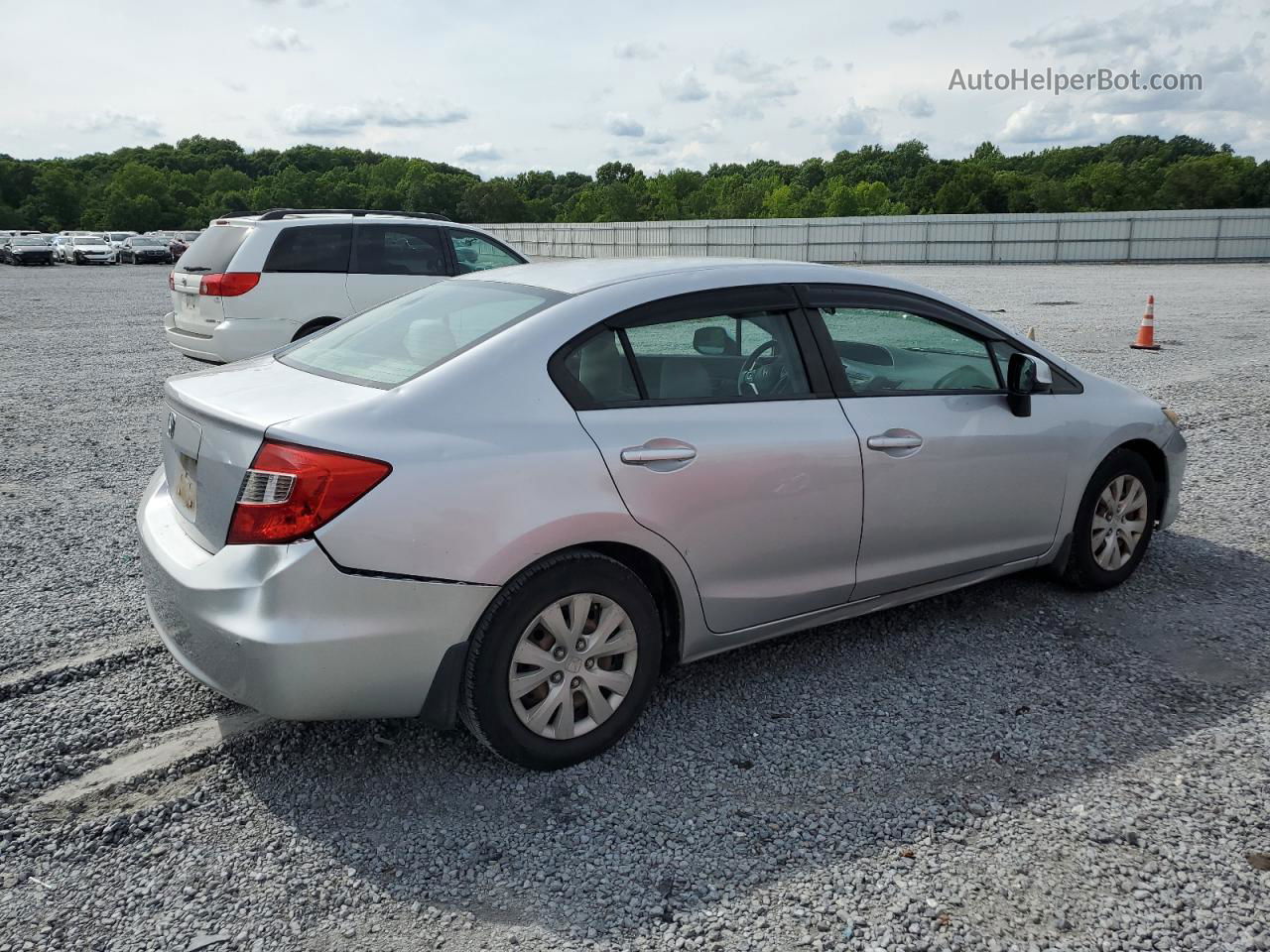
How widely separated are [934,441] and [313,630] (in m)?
2.44

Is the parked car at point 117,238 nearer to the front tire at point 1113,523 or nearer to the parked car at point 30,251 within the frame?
the parked car at point 30,251

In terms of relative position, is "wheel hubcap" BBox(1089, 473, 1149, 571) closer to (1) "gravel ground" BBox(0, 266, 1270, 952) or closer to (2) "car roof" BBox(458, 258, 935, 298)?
(1) "gravel ground" BBox(0, 266, 1270, 952)

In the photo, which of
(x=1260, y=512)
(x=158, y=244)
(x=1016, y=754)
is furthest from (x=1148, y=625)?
(x=158, y=244)

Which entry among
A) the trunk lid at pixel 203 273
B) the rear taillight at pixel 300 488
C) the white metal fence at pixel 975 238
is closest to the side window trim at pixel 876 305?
the rear taillight at pixel 300 488

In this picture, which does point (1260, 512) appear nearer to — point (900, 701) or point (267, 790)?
point (900, 701)

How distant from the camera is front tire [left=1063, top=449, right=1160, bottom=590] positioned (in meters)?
4.84

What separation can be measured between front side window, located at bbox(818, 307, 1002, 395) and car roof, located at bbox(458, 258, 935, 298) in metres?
0.14

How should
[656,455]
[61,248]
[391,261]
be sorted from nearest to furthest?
1. [656,455]
2. [391,261]
3. [61,248]

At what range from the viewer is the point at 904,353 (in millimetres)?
4484

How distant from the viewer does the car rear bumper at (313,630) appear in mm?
2990

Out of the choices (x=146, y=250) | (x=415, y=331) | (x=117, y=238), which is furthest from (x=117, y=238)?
(x=415, y=331)

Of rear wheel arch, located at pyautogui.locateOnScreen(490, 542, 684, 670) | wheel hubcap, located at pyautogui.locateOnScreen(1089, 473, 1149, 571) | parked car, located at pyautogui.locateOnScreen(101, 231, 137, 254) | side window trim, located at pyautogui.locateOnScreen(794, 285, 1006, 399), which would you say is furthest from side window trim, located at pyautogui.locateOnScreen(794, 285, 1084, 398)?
parked car, located at pyautogui.locateOnScreen(101, 231, 137, 254)

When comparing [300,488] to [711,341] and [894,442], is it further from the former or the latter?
[894,442]

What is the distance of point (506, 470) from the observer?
10.5 feet
